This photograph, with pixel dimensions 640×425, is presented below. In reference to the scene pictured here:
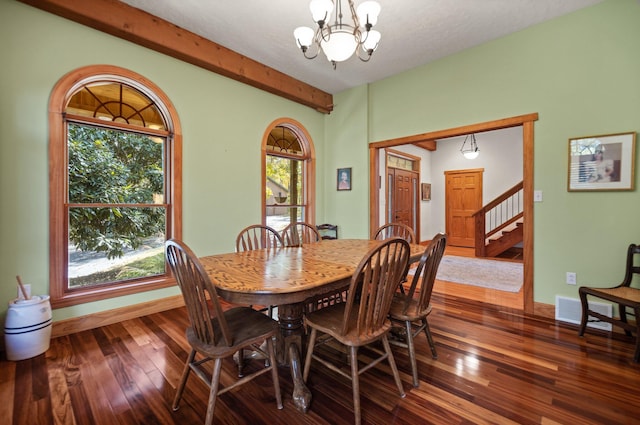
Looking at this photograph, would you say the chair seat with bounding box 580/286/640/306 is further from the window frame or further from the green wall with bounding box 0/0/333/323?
the green wall with bounding box 0/0/333/323

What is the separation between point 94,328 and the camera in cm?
261

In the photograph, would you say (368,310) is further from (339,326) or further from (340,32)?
(340,32)

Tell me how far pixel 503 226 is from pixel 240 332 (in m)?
6.49

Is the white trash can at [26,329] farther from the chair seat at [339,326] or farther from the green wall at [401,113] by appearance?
the chair seat at [339,326]

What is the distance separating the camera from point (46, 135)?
239cm

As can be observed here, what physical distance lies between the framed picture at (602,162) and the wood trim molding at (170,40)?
134 inches

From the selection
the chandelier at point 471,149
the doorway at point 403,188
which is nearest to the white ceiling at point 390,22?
the doorway at point 403,188

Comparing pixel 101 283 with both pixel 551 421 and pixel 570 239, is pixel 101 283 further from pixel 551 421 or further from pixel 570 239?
pixel 570 239

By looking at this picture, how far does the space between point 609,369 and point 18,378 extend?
396 cm

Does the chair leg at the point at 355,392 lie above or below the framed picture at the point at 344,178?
below

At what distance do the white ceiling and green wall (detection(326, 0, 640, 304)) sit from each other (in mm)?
187

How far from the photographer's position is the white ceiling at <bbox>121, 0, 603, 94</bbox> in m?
2.62

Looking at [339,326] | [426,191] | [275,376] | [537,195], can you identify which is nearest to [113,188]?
[275,376]

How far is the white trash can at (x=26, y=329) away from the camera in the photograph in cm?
206
